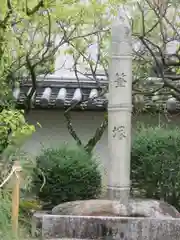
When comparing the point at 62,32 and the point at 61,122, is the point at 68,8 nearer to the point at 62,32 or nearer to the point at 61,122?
the point at 62,32

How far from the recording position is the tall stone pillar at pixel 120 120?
22.5 feet

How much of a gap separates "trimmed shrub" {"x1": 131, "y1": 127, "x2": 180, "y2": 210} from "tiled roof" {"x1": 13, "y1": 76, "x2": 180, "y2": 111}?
5.42 ft

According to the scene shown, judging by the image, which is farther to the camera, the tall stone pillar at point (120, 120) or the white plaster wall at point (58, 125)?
the white plaster wall at point (58, 125)

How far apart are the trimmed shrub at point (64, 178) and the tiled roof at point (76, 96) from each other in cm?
234

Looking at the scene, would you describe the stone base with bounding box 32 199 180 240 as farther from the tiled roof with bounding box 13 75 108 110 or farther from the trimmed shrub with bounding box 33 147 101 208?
the tiled roof with bounding box 13 75 108 110

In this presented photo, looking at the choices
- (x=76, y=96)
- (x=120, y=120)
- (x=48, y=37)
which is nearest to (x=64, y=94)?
(x=76, y=96)

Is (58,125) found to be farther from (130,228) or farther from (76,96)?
(130,228)

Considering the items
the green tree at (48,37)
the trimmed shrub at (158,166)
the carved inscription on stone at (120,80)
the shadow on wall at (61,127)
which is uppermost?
the green tree at (48,37)

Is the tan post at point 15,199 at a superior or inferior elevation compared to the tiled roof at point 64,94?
inferior

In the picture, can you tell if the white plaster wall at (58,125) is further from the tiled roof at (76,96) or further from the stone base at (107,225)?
the stone base at (107,225)

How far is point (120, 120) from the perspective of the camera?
6875 mm

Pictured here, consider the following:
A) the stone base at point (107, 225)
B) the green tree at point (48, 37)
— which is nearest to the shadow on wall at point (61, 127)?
the green tree at point (48, 37)

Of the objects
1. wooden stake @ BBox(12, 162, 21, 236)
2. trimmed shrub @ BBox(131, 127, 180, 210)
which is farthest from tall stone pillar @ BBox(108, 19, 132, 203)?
wooden stake @ BBox(12, 162, 21, 236)

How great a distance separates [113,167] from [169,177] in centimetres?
112
